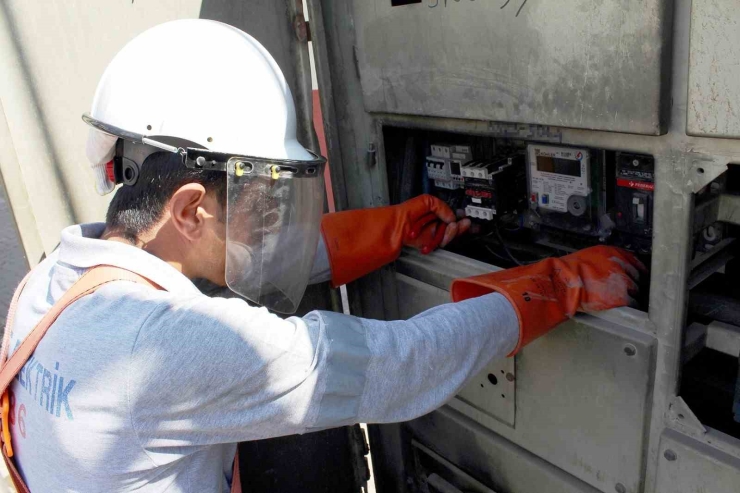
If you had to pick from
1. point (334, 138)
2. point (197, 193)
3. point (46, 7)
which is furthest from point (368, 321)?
point (46, 7)

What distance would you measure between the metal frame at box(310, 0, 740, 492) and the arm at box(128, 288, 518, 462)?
0.31 metres

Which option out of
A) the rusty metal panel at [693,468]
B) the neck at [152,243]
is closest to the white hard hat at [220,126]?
the neck at [152,243]

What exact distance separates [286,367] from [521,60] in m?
0.79

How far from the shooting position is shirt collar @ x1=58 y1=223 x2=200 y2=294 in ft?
4.05

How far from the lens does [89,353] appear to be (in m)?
1.12

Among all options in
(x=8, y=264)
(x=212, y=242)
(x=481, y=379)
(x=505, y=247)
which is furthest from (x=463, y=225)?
(x=8, y=264)

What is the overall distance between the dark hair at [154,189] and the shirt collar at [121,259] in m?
0.07

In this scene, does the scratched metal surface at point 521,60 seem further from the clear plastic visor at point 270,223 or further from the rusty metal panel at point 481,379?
the rusty metal panel at point 481,379

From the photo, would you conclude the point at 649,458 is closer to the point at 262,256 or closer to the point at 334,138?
the point at 262,256

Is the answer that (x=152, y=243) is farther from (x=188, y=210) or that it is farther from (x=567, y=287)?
(x=567, y=287)

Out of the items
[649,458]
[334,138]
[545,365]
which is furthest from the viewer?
[334,138]

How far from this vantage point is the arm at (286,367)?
3.65ft

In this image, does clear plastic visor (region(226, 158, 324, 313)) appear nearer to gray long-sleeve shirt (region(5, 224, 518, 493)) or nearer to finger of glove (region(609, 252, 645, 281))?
gray long-sleeve shirt (region(5, 224, 518, 493))

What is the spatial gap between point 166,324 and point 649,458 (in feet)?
3.49
